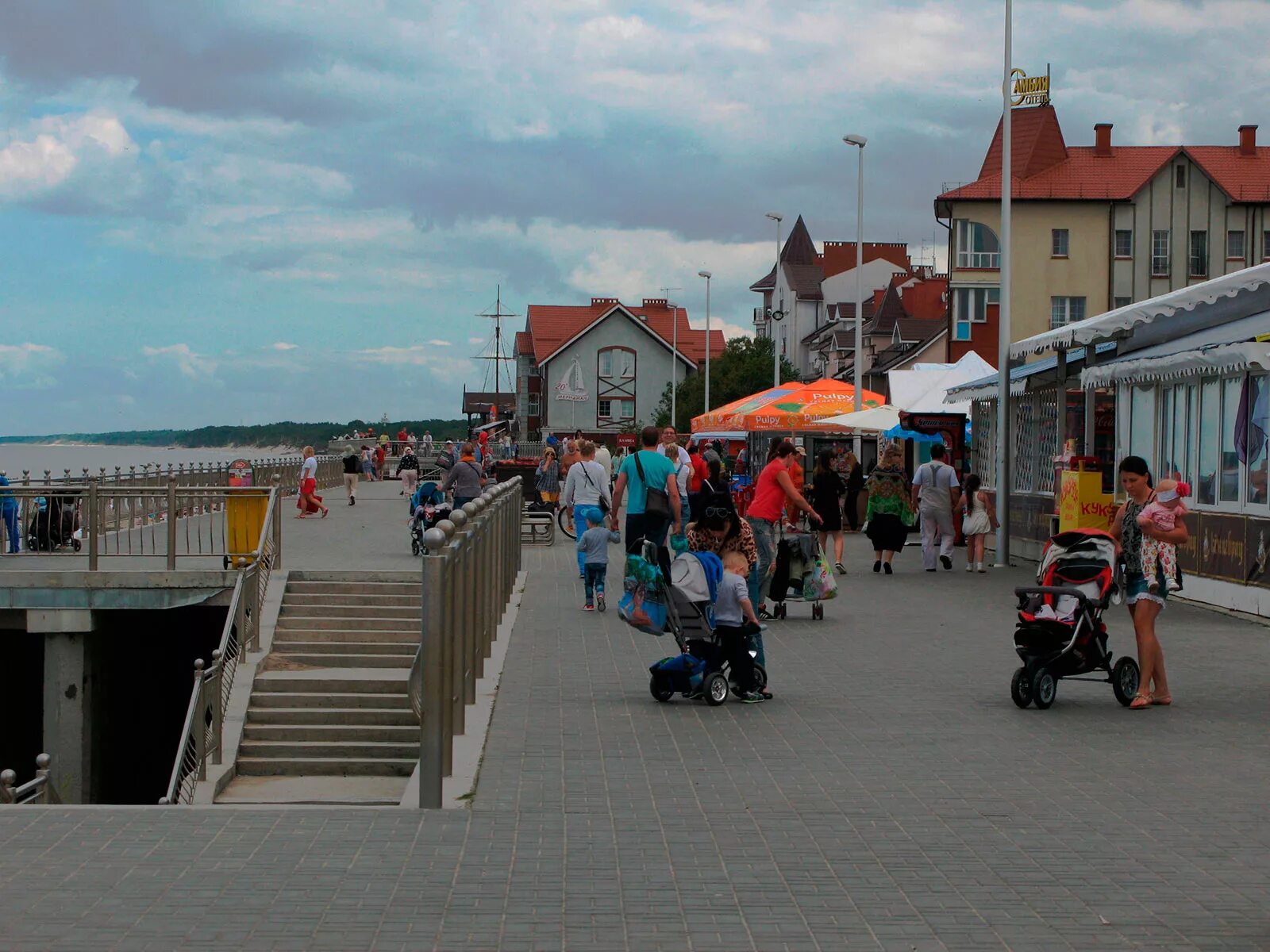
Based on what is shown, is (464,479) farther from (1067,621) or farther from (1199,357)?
(1067,621)

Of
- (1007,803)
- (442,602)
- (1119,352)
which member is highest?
(1119,352)

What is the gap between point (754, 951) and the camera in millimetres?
5062

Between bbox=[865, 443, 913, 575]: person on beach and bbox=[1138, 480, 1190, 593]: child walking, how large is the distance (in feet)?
38.3

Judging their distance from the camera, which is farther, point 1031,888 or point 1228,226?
point 1228,226

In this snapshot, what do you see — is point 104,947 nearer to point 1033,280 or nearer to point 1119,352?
point 1119,352

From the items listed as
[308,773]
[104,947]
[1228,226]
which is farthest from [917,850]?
[1228,226]

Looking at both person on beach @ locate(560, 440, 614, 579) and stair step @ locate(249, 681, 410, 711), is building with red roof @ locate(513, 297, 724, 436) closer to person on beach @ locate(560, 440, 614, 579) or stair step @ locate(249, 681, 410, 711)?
person on beach @ locate(560, 440, 614, 579)

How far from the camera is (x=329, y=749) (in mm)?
14398

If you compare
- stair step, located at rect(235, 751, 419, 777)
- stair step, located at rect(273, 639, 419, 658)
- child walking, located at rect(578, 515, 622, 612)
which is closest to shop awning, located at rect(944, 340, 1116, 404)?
child walking, located at rect(578, 515, 622, 612)

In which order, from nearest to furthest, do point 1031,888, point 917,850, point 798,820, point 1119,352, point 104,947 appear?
point 104,947 → point 1031,888 → point 917,850 → point 798,820 → point 1119,352


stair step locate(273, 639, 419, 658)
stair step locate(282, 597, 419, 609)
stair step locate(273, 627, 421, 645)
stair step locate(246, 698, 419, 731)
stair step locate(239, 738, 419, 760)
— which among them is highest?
stair step locate(282, 597, 419, 609)

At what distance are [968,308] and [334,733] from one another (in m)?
51.7

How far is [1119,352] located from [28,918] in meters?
18.4

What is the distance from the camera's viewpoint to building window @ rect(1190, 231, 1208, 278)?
62906 millimetres
